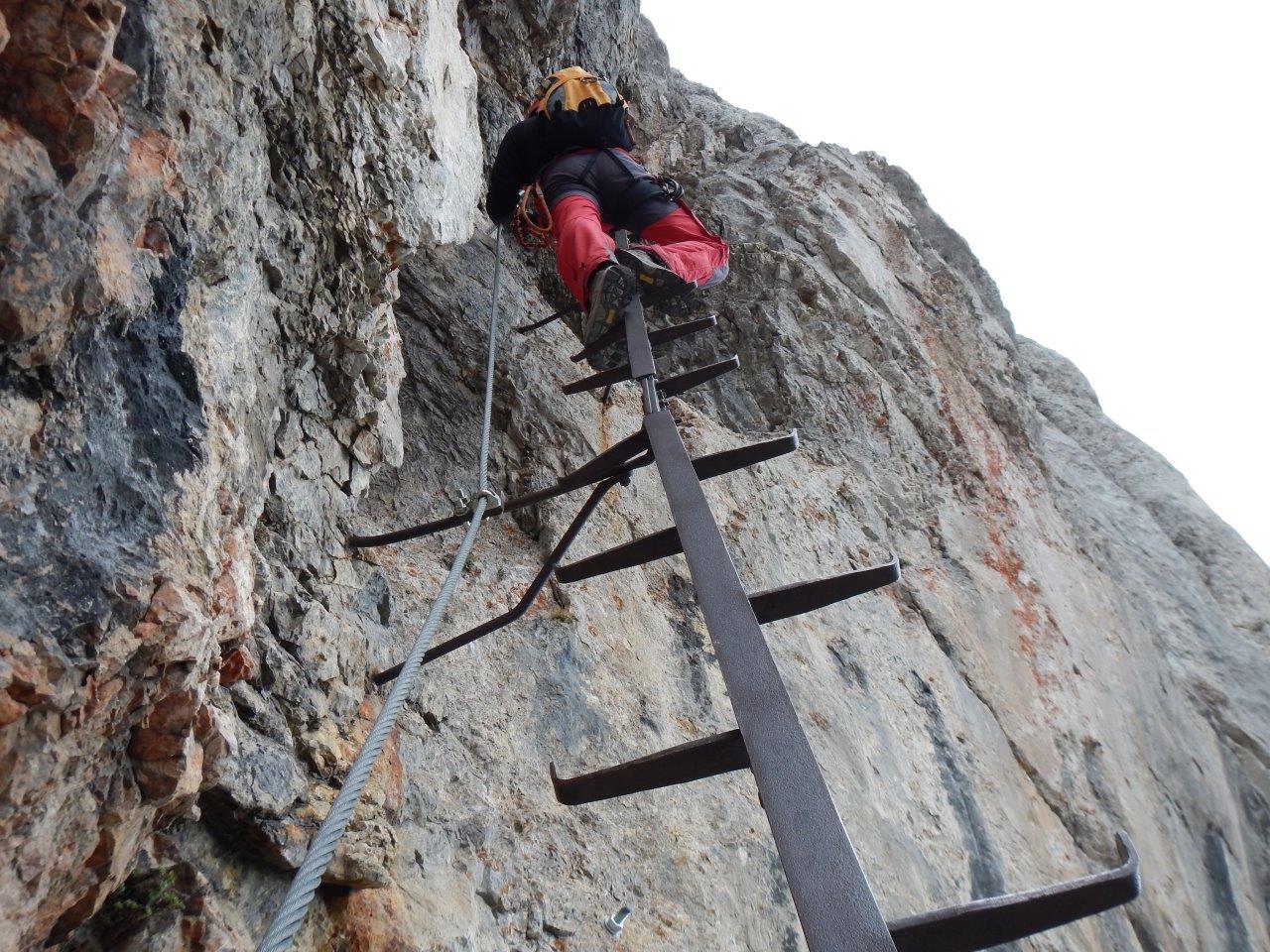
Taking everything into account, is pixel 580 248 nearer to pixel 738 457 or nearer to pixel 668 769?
pixel 738 457

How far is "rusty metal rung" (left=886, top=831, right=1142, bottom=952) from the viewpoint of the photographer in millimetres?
1315

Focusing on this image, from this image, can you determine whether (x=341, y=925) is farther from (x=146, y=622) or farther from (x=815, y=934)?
(x=815, y=934)

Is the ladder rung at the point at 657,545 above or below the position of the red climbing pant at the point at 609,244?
below

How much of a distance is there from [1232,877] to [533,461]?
5.27m

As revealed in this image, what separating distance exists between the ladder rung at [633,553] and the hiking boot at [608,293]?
1.39m

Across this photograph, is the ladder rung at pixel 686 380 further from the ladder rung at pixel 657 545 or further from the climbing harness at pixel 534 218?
the climbing harness at pixel 534 218

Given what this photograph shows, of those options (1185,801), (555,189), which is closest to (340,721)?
(555,189)

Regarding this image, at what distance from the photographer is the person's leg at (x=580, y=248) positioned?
3609mm

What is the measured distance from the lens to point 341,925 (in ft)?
6.52

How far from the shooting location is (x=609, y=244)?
145 inches

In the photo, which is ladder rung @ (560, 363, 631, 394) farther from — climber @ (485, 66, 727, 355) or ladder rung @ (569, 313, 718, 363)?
climber @ (485, 66, 727, 355)

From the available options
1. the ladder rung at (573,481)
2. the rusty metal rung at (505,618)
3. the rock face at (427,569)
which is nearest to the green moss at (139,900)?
the rock face at (427,569)

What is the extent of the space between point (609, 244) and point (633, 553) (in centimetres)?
184

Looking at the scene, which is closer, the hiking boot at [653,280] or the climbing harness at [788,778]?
the climbing harness at [788,778]
